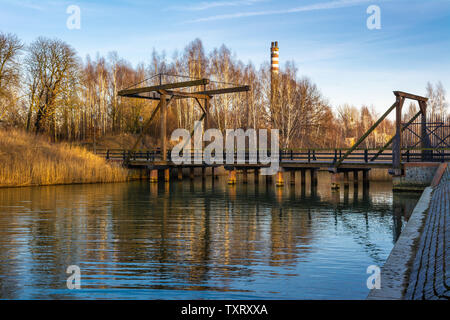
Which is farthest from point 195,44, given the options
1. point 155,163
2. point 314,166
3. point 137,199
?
point 137,199

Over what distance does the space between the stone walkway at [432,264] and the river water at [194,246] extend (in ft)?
3.21

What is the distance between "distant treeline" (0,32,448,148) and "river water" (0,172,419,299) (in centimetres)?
2325

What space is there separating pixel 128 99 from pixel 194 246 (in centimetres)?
4152

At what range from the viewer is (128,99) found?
1984 inches

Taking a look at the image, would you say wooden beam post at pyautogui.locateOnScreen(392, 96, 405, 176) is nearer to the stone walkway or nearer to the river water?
the river water

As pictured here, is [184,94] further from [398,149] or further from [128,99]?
[128,99]

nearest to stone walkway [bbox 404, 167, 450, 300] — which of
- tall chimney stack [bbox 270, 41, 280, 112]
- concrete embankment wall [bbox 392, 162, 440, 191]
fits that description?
concrete embankment wall [bbox 392, 162, 440, 191]

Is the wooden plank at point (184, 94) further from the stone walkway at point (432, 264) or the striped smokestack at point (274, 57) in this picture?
the striped smokestack at point (274, 57)

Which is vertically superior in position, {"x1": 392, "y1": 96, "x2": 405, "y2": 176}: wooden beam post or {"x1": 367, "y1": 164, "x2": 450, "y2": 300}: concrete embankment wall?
{"x1": 392, "y1": 96, "x2": 405, "y2": 176}: wooden beam post

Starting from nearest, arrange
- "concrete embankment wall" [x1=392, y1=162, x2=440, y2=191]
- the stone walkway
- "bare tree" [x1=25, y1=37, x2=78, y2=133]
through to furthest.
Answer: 1. the stone walkway
2. "concrete embankment wall" [x1=392, y1=162, x2=440, y2=191]
3. "bare tree" [x1=25, y1=37, x2=78, y2=133]

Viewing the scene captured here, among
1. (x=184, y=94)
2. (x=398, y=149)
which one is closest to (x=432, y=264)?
(x=398, y=149)

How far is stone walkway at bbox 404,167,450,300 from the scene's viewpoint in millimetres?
5520
